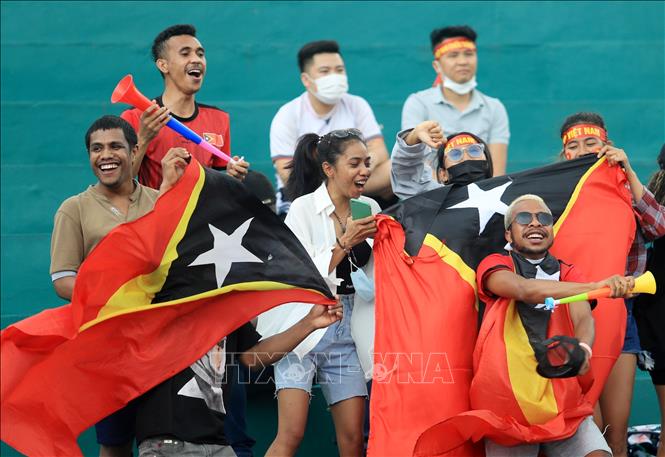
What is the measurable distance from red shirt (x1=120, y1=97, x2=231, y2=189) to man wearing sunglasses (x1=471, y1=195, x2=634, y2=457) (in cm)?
157

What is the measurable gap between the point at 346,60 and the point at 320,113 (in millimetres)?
2041

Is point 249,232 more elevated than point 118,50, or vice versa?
point 118,50

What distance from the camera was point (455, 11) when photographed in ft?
31.4

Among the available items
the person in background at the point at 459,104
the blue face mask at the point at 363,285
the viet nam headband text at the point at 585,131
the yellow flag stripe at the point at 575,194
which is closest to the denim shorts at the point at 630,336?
the yellow flag stripe at the point at 575,194

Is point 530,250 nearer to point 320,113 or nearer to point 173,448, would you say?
point 173,448

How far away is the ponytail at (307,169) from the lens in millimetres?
6223

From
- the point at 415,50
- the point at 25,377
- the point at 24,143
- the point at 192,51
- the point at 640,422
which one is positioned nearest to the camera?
the point at 25,377

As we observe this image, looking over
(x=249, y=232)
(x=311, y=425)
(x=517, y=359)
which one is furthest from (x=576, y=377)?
(x=311, y=425)

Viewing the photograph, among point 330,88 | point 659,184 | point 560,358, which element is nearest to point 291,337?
point 560,358

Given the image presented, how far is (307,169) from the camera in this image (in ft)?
20.5

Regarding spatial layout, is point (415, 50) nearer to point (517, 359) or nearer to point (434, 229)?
point (434, 229)

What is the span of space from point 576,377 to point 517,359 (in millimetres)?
264

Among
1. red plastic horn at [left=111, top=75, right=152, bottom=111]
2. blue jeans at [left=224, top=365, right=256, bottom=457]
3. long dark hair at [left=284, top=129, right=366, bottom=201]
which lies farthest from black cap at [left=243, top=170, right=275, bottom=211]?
red plastic horn at [left=111, top=75, right=152, bottom=111]

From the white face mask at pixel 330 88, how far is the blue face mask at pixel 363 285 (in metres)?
1.92
